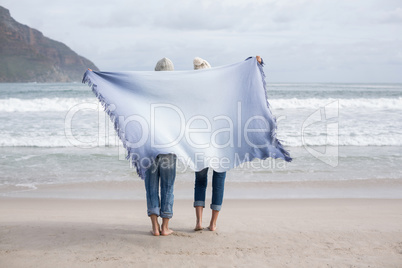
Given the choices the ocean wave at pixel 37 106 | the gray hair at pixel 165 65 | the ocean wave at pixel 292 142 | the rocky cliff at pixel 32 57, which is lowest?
the ocean wave at pixel 292 142

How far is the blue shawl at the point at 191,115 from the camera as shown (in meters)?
3.46

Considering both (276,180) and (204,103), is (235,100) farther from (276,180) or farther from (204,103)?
(276,180)

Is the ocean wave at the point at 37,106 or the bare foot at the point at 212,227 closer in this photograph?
the bare foot at the point at 212,227

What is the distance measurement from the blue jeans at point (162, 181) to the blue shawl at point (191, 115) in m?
0.08

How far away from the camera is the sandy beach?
307 centimetres

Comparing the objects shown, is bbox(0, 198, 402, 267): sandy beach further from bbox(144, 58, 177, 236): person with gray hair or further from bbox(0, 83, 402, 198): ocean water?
bbox(0, 83, 402, 198): ocean water

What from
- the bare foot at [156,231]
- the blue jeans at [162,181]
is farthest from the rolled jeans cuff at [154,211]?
the bare foot at [156,231]

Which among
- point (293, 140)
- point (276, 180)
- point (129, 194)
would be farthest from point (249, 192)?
point (293, 140)

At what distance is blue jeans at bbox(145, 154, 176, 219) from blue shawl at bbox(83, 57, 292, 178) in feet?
0.25

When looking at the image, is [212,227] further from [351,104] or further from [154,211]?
[351,104]

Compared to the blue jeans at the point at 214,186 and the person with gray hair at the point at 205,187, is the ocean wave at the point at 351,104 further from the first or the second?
the blue jeans at the point at 214,186

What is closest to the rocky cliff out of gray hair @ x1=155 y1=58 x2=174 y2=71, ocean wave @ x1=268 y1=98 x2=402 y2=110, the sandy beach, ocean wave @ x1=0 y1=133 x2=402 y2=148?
ocean wave @ x1=268 y1=98 x2=402 y2=110

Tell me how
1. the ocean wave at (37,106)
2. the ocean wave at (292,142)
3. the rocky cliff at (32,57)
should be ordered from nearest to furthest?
the ocean wave at (292,142), the ocean wave at (37,106), the rocky cliff at (32,57)

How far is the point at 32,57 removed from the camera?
62.5 meters
